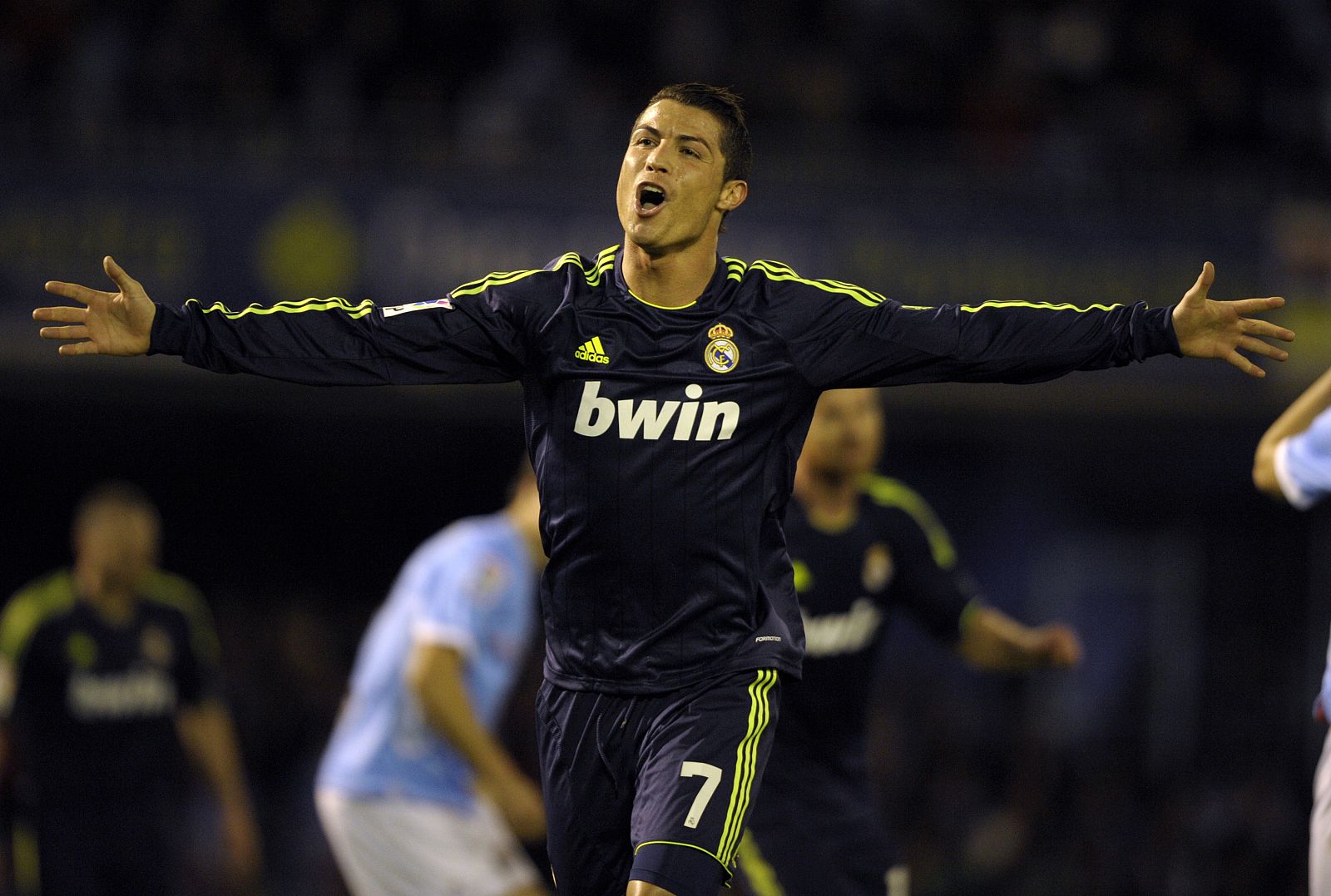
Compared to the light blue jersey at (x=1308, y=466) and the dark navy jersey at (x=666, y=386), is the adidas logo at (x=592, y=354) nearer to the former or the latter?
the dark navy jersey at (x=666, y=386)

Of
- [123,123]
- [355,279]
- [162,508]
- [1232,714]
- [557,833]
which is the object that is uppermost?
[123,123]

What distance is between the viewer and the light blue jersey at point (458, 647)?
6.21 metres

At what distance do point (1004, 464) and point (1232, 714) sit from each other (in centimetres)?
299

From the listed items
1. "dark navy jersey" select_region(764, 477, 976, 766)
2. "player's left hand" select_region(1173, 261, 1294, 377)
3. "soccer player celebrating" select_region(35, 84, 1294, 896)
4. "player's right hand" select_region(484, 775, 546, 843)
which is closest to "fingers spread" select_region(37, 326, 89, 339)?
"soccer player celebrating" select_region(35, 84, 1294, 896)

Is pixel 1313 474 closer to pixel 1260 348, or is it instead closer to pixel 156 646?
pixel 1260 348

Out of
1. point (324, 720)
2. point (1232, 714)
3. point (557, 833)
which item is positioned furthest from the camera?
point (1232, 714)

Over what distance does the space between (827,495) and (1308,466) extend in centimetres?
165

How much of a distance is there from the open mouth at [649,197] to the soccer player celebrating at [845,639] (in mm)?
1435

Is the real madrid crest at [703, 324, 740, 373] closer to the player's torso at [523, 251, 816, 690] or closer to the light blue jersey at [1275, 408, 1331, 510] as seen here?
the player's torso at [523, 251, 816, 690]

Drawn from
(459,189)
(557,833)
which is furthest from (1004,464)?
(557,833)

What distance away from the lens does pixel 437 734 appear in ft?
20.5

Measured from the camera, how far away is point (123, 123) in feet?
41.2

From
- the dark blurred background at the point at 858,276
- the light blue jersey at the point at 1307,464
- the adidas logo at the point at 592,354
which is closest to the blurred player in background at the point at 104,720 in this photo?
the dark blurred background at the point at 858,276

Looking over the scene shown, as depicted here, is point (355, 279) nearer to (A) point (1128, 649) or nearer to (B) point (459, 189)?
(B) point (459, 189)
